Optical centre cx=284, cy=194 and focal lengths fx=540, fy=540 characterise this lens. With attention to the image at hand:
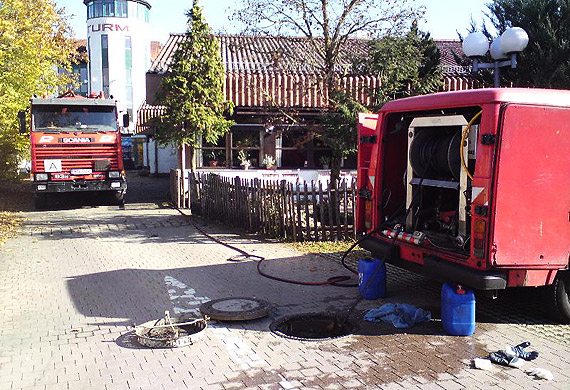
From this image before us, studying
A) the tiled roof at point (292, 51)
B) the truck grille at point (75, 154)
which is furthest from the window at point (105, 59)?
the tiled roof at point (292, 51)

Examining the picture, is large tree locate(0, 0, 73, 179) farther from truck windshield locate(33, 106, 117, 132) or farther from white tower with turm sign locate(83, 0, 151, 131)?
white tower with turm sign locate(83, 0, 151, 131)

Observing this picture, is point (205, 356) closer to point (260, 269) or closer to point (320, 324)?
point (320, 324)

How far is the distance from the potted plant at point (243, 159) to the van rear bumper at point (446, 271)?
12719 mm

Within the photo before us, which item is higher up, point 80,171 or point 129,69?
point 129,69

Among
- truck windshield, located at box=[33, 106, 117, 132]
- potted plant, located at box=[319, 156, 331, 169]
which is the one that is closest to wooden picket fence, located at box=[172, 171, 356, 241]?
truck windshield, located at box=[33, 106, 117, 132]

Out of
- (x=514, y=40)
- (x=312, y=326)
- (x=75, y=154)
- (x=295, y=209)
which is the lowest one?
(x=312, y=326)

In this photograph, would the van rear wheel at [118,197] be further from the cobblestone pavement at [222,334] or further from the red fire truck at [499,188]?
the red fire truck at [499,188]

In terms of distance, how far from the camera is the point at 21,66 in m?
17.0

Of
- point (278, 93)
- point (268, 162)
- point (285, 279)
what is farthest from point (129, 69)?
point (285, 279)

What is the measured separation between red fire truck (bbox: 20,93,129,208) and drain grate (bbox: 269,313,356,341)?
1225 cm

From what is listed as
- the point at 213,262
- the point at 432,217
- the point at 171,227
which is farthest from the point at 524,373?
the point at 171,227

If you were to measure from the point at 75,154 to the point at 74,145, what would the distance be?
0.91 feet

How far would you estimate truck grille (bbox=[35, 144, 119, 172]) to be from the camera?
16406mm

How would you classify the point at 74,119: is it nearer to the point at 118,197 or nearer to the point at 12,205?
the point at 118,197
